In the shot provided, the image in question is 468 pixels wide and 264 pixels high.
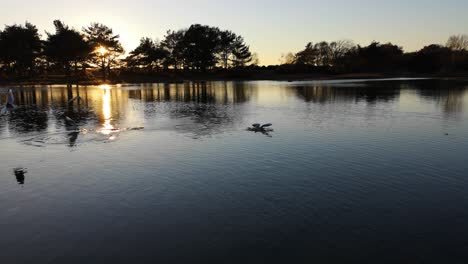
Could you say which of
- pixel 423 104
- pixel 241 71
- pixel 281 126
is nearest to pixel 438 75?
pixel 241 71

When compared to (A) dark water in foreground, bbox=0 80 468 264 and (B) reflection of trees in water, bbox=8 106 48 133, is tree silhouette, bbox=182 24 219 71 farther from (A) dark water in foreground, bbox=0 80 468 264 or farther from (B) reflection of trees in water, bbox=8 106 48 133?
(A) dark water in foreground, bbox=0 80 468 264

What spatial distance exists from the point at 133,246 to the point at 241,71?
412 feet

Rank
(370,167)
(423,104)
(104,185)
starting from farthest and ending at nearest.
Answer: (423,104) → (370,167) → (104,185)

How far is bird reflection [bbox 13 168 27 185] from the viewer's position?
1635 centimetres

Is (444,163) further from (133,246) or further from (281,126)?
(133,246)

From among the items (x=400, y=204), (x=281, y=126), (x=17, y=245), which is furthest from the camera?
(x=281, y=126)

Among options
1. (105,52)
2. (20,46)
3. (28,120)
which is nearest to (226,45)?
(105,52)

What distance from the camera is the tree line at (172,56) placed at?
10746cm

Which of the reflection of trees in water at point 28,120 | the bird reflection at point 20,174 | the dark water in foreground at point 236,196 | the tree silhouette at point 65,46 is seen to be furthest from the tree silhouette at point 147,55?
the bird reflection at point 20,174

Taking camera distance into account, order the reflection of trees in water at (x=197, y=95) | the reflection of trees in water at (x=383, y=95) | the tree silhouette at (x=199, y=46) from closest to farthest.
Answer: the reflection of trees in water at (x=383, y=95), the reflection of trees in water at (x=197, y=95), the tree silhouette at (x=199, y=46)

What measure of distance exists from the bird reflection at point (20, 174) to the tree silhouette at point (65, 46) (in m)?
95.3

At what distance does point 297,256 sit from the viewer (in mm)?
9961

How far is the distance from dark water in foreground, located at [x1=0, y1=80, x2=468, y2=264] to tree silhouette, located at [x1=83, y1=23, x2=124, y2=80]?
9804 cm

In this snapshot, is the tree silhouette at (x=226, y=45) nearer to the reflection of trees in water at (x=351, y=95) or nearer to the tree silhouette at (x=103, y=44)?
the tree silhouette at (x=103, y=44)
